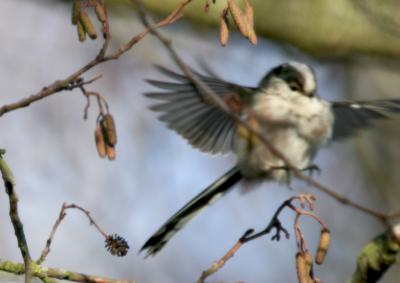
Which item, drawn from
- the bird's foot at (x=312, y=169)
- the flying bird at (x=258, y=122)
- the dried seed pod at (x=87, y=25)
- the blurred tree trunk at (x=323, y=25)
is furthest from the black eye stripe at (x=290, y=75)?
the blurred tree trunk at (x=323, y=25)

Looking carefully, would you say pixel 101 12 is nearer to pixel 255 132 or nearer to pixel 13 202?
pixel 13 202

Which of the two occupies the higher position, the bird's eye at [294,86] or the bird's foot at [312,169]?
the bird's eye at [294,86]

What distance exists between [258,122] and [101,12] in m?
0.69

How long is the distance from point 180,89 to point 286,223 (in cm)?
284

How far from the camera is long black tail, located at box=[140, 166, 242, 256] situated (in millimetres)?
2814

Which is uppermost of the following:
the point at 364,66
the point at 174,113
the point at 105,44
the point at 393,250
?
the point at 105,44

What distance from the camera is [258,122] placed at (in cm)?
263

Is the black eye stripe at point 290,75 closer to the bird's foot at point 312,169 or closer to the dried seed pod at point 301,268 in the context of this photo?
the bird's foot at point 312,169

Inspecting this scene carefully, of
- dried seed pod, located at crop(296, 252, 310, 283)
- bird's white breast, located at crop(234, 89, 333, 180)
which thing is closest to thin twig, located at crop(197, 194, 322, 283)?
dried seed pod, located at crop(296, 252, 310, 283)

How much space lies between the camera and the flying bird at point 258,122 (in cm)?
Answer: 284

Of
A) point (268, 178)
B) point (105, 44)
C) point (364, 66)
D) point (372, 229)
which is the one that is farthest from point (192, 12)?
point (105, 44)

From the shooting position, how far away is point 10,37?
6258 millimetres

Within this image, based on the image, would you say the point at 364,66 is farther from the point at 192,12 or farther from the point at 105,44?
the point at 105,44

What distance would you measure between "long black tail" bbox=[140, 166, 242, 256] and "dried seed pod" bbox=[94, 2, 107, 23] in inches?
34.8
